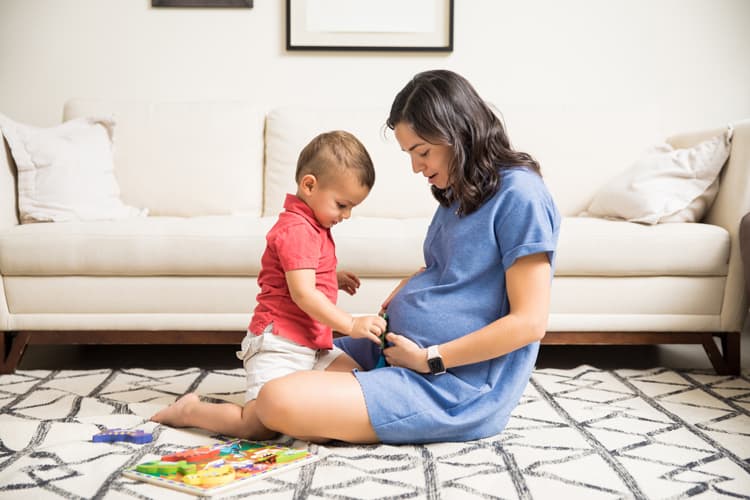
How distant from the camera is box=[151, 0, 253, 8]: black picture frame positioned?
3.28m

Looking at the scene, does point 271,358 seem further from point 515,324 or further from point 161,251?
point 161,251

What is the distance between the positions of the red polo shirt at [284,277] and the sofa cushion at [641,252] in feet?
2.91

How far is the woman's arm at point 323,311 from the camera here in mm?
1528

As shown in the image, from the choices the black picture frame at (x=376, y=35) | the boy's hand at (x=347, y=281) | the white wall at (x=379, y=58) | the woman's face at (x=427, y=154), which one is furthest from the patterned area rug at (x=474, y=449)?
the black picture frame at (x=376, y=35)

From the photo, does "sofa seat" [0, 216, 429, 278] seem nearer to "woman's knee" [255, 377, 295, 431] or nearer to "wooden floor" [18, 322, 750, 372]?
"wooden floor" [18, 322, 750, 372]

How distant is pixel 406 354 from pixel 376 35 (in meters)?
2.12

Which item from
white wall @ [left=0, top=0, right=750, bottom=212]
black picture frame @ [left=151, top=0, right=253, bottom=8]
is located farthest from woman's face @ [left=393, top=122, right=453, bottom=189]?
black picture frame @ [left=151, top=0, right=253, bottom=8]

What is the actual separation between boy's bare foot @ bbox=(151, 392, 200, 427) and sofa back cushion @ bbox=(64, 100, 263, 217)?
4.26ft

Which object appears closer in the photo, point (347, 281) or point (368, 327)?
point (368, 327)

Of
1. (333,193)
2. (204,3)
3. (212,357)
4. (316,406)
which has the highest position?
(204,3)

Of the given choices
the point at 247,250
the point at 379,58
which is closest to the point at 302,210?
the point at 247,250

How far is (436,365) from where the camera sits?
1494mm

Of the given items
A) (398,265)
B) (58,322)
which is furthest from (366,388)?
(58,322)

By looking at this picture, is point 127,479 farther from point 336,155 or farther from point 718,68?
point 718,68
